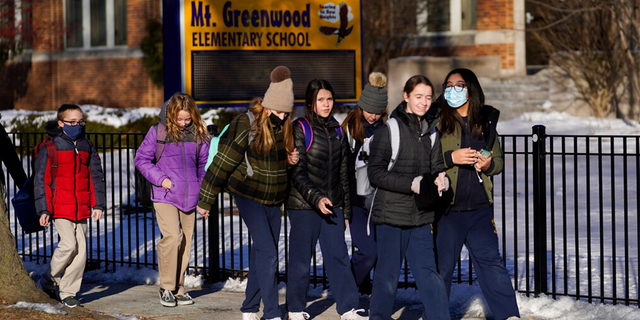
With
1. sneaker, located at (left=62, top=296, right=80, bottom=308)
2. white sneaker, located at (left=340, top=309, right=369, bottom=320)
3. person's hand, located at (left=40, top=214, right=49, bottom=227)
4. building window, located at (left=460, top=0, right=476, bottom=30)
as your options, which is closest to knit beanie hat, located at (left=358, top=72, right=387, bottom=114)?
white sneaker, located at (left=340, top=309, right=369, bottom=320)

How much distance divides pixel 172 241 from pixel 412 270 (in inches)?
87.2

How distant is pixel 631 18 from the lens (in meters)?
18.9

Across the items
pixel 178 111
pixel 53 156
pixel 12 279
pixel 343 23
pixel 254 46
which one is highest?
pixel 343 23

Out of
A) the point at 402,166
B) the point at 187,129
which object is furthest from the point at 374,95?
the point at 187,129

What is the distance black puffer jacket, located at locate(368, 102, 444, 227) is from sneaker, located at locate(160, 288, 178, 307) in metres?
2.20

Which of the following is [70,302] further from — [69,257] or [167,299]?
[167,299]

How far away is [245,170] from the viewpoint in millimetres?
6012

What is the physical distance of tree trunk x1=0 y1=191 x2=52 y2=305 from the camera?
21.2ft

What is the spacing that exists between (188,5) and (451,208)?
476cm

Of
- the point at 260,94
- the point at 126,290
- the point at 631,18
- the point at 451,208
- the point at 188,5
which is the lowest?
the point at 126,290

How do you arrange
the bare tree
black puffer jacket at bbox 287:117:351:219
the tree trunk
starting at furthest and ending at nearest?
the bare tree, the tree trunk, black puffer jacket at bbox 287:117:351:219

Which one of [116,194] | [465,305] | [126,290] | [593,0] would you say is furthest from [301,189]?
[593,0]

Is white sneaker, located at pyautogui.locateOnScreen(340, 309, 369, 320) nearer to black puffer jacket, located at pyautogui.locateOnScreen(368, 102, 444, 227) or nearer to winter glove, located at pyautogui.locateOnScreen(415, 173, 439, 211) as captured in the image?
black puffer jacket, located at pyautogui.locateOnScreen(368, 102, 444, 227)

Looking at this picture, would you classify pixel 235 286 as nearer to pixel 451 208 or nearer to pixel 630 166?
pixel 451 208
